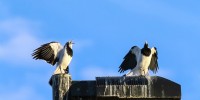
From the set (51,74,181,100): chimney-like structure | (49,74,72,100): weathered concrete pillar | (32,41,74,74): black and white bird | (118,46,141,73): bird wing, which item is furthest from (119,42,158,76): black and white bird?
(49,74,72,100): weathered concrete pillar

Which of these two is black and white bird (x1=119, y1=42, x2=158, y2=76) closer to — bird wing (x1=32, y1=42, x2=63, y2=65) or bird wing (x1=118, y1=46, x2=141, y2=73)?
bird wing (x1=118, y1=46, x2=141, y2=73)

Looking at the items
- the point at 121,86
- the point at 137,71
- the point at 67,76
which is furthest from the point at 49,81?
the point at 137,71

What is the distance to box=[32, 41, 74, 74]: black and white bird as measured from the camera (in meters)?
17.7

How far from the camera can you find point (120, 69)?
18.7m

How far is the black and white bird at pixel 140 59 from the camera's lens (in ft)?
60.5

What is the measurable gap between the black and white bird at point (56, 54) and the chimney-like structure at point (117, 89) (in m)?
2.99

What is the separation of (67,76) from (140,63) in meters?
4.05

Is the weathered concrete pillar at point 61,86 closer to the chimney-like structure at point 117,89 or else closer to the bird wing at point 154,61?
the chimney-like structure at point 117,89

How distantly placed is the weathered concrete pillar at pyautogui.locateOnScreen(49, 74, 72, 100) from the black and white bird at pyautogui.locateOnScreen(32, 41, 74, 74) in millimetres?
2854

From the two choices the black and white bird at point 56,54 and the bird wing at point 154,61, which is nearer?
the black and white bird at point 56,54

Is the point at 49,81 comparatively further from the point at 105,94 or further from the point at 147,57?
the point at 147,57

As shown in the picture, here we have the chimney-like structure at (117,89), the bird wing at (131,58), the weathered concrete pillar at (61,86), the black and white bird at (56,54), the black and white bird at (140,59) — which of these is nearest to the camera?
the chimney-like structure at (117,89)

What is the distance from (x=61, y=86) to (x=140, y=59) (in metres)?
4.32

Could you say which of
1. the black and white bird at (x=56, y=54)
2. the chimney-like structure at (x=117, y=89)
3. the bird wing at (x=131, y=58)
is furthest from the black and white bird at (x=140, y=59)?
the chimney-like structure at (x=117, y=89)
